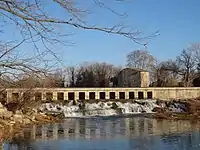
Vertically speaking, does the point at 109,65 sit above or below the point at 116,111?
above

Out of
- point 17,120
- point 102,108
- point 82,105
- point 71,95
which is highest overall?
point 71,95

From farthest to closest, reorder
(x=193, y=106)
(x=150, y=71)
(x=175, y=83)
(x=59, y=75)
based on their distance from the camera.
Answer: (x=150, y=71) → (x=175, y=83) → (x=193, y=106) → (x=59, y=75)

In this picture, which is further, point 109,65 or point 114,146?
point 109,65

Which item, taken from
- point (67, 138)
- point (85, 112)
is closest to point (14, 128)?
point (67, 138)

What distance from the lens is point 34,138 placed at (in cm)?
2033

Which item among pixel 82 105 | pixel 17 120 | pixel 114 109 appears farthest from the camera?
pixel 82 105

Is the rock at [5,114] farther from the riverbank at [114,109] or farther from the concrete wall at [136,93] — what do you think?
the concrete wall at [136,93]

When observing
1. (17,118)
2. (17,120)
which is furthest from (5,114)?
Result: (17,118)

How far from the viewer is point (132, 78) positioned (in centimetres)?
6731

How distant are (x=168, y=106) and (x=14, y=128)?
26774mm

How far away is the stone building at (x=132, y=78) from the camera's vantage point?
6375 cm

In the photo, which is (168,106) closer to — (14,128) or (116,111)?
(116,111)

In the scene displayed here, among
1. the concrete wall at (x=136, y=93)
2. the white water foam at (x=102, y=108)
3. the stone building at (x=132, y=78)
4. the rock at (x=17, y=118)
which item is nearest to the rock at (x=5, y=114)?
the rock at (x=17, y=118)

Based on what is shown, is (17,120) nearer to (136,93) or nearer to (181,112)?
(181,112)
